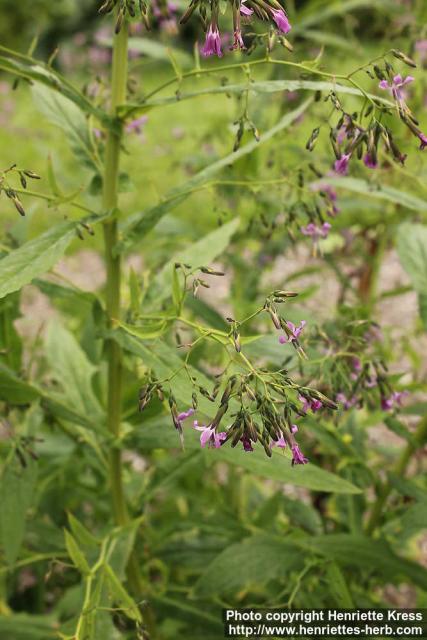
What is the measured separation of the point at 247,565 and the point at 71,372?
783 millimetres

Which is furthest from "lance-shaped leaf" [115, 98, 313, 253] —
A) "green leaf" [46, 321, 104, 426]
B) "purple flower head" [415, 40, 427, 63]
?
"purple flower head" [415, 40, 427, 63]

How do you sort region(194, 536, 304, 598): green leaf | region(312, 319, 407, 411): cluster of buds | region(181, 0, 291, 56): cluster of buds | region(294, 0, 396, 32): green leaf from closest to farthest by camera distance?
1. region(181, 0, 291, 56): cluster of buds
2. region(312, 319, 407, 411): cluster of buds
3. region(194, 536, 304, 598): green leaf
4. region(294, 0, 396, 32): green leaf

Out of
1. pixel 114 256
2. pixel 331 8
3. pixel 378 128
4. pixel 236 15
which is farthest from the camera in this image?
pixel 331 8

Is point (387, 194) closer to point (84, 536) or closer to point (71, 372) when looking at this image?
point (71, 372)

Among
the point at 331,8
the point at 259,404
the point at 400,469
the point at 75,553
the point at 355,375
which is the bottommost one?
the point at 75,553

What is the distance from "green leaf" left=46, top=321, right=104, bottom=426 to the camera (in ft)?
7.11

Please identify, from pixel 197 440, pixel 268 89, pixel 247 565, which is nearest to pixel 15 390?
pixel 197 440

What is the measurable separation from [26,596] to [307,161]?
2123mm

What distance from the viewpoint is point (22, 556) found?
2.28 meters

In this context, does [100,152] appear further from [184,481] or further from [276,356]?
[184,481]

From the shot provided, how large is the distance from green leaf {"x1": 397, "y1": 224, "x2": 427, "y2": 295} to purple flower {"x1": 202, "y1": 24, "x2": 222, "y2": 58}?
3.53 ft

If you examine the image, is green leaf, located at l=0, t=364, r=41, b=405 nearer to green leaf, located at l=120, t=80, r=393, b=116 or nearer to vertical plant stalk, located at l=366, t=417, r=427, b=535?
green leaf, located at l=120, t=80, r=393, b=116

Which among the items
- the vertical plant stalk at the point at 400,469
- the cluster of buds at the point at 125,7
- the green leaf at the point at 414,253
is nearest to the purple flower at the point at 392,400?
the vertical plant stalk at the point at 400,469

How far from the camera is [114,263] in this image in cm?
184
